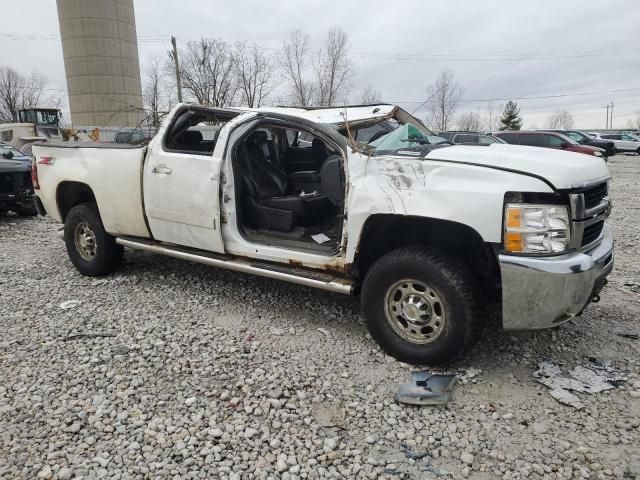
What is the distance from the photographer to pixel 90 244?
17.9 feet

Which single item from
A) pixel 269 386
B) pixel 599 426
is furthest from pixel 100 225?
pixel 599 426

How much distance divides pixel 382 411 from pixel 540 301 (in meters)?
1.15

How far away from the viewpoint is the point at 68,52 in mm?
Answer: 49312

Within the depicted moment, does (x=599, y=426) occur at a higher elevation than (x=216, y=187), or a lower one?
lower

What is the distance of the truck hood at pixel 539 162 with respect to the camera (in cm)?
288

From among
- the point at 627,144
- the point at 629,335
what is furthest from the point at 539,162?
the point at 627,144

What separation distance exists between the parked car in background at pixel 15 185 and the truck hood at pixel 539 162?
831 centimetres

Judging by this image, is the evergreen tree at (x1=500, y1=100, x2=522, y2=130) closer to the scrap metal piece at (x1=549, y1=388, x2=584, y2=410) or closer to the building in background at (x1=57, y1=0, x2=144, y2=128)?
the building in background at (x1=57, y1=0, x2=144, y2=128)

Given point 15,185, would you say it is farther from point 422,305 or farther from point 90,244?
point 422,305

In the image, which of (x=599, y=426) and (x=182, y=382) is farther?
(x=182, y=382)

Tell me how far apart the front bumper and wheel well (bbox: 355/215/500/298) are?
9.4 inches

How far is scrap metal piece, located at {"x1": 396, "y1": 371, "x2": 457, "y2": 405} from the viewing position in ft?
9.83

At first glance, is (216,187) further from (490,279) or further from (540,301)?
(540,301)

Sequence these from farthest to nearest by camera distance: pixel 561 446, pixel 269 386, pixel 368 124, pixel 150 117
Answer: pixel 150 117 < pixel 368 124 < pixel 269 386 < pixel 561 446
